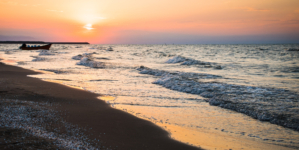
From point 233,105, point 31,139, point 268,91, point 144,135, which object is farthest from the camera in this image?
point 268,91

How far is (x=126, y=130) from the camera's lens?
470cm

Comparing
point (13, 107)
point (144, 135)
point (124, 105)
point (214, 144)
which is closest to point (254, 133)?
point (214, 144)

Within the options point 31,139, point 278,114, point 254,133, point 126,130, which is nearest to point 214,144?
point 254,133

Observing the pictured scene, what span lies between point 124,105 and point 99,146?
330 centimetres

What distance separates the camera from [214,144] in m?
4.16

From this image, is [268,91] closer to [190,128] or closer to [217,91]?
[217,91]

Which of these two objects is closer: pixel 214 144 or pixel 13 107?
pixel 214 144

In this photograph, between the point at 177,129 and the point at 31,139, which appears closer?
the point at 31,139

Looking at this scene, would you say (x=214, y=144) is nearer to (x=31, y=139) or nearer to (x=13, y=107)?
(x=31, y=139)

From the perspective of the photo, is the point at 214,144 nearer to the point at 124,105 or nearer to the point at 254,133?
the point at 254,133

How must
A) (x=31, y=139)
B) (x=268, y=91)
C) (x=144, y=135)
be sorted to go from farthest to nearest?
(x=268, y=91), (x=144, y=135), (x=31, y=139)

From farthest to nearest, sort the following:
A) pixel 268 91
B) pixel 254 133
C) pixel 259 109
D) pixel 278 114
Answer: pixel 268 91 → pixel 259 109 → pixel 278 114 → pixel 254 133

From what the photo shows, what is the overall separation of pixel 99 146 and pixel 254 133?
3.67 m

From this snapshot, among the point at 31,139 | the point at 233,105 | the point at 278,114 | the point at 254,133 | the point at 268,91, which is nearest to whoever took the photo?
the point at 31,139
